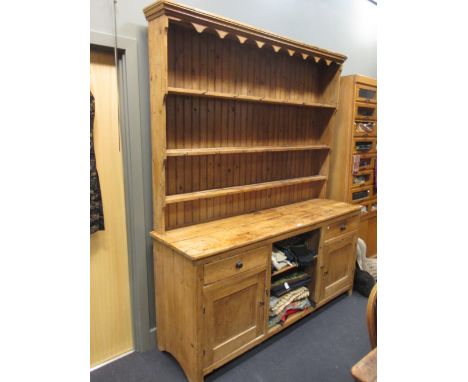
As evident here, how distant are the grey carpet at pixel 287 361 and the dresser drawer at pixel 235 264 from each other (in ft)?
2.18

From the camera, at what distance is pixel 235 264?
178cm

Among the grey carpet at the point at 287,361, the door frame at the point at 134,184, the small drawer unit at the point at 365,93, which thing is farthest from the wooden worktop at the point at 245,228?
the small drawer unit at the point at 365,93

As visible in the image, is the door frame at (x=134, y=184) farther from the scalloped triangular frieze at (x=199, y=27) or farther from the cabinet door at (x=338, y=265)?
the cabinet door at (x=338, y=265)

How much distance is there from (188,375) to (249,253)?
811 millimetres

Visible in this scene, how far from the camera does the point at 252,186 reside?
2264 millimetres

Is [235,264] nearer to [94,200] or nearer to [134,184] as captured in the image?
[134,184]

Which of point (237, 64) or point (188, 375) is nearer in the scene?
point (188, 375)

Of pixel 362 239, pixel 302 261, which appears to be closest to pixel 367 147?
pixel 362 239

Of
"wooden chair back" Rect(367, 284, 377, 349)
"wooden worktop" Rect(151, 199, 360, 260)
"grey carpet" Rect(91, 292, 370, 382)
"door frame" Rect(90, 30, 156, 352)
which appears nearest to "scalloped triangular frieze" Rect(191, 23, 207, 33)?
"door frame" Rect(90, 30, 156, 352)

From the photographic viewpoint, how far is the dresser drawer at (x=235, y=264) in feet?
5.47

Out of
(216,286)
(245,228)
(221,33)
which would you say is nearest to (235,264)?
(216,286)

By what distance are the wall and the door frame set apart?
0.03 meters

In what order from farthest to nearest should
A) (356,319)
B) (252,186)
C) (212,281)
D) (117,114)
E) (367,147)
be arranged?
(367,147) → (356,319) → (252,186) → (117,114) → (212,281)
